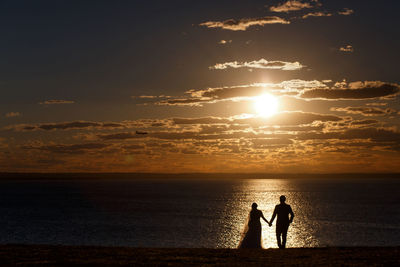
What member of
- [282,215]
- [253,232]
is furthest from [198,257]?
[253,232]

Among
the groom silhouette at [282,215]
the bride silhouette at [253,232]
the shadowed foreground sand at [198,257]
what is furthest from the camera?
the bride silhouette at [253,232]

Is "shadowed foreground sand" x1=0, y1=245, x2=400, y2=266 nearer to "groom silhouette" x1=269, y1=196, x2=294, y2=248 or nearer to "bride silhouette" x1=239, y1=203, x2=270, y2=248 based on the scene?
"groom silhouette" x1=269, y1=196, x2=294, y2=248

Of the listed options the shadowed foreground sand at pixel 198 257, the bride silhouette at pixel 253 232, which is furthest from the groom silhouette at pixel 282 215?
the shadowed foreground sand at pixel 198 257

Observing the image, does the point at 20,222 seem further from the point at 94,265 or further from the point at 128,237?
the point at 94,265

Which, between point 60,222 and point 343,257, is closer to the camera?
point 343,257

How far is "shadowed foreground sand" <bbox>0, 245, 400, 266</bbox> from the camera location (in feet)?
48.6

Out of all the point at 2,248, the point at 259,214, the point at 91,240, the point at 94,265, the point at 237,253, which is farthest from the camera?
the point at 91,240

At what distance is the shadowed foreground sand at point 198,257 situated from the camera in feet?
48.6

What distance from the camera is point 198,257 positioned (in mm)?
16203

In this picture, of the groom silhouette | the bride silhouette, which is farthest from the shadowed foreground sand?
the bride silhouette

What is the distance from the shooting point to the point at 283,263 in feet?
48.6

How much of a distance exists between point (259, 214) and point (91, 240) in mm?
42259

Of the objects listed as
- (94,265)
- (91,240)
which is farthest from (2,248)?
(91,240)

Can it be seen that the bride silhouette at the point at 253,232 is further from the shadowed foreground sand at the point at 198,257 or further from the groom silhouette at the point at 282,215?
the shadowed foreground sand at the point at 198,257
